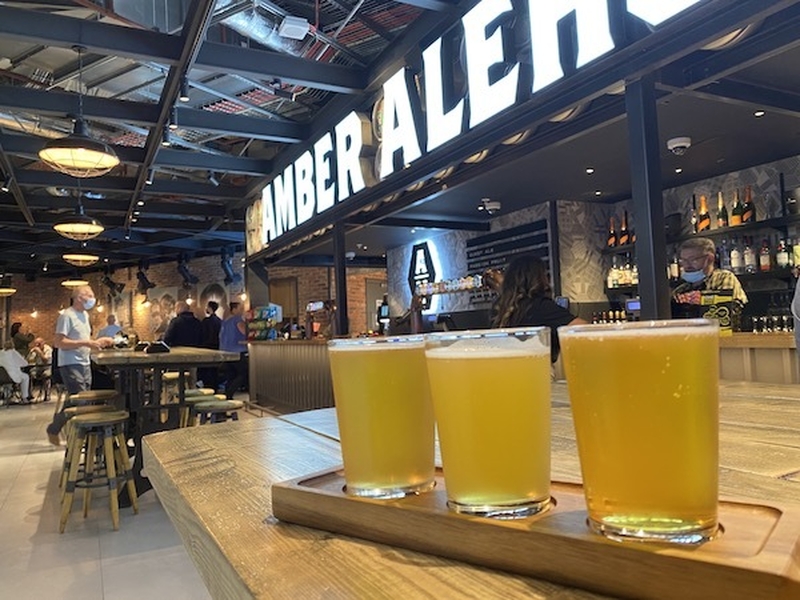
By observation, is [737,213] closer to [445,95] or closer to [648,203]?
[445,95]

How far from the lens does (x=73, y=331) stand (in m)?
5.47

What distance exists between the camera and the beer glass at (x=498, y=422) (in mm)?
511

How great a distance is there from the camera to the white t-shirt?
5402mm

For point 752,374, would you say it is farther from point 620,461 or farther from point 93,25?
point 93,25

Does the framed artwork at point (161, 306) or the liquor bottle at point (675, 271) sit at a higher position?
the framed artwork at point (161, 306)

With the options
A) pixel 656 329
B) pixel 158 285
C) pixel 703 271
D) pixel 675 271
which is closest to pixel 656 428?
pixel 656 329

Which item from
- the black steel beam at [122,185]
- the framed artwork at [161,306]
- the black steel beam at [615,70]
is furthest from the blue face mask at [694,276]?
the framed artwork at [161,306]

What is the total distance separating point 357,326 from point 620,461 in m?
13.7

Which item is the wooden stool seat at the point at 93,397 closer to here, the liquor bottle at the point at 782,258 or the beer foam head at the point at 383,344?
the beer foam head at the point at 383,344

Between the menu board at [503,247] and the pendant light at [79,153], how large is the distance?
4.68 m

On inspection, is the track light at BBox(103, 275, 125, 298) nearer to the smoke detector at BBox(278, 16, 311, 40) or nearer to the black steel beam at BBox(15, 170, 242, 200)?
the black steel beam at BBox(15, 170, 242, 200)

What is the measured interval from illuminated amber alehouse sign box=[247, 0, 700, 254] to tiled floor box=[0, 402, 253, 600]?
3006mm

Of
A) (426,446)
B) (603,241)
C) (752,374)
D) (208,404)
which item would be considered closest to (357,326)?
(603,241)

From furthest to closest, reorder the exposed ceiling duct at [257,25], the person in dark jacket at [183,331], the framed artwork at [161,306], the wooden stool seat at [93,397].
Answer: the framed artwork at [161,306] < the person in dark jacket at [183,331] < the wooden stool seat at [93,397] < the exposed ceiling duct at [257,25]
